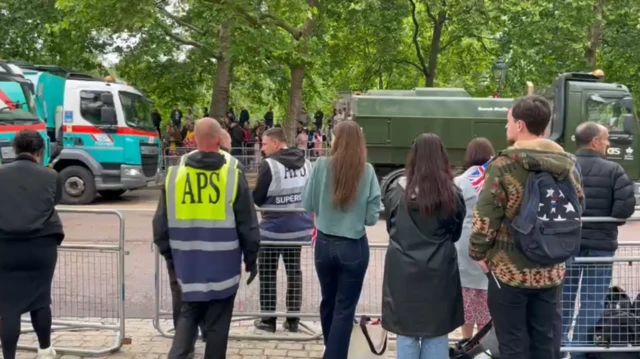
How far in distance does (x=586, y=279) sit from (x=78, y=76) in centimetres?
1368

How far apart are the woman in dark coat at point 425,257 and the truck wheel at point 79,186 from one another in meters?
12.2

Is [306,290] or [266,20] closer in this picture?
[306,290]

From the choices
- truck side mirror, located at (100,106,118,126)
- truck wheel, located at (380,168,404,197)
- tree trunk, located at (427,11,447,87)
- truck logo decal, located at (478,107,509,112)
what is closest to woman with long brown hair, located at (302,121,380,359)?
truck wheel, located at (380,168,404,197)

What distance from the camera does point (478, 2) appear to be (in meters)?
20.6

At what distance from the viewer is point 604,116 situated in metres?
13.9

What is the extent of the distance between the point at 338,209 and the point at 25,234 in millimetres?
2080

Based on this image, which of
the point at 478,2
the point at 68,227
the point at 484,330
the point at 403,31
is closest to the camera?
the point at 484,330

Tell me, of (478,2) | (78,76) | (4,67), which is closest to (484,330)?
(4,67)

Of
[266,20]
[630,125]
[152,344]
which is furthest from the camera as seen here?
[266,20]

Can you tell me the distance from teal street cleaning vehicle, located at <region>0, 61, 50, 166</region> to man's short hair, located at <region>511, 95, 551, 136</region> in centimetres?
1087

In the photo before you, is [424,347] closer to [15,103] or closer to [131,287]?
[131,287]

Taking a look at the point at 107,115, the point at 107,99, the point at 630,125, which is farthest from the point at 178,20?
the point at 630,125

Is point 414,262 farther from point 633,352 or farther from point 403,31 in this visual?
point 403,31

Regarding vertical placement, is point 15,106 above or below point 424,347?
above
